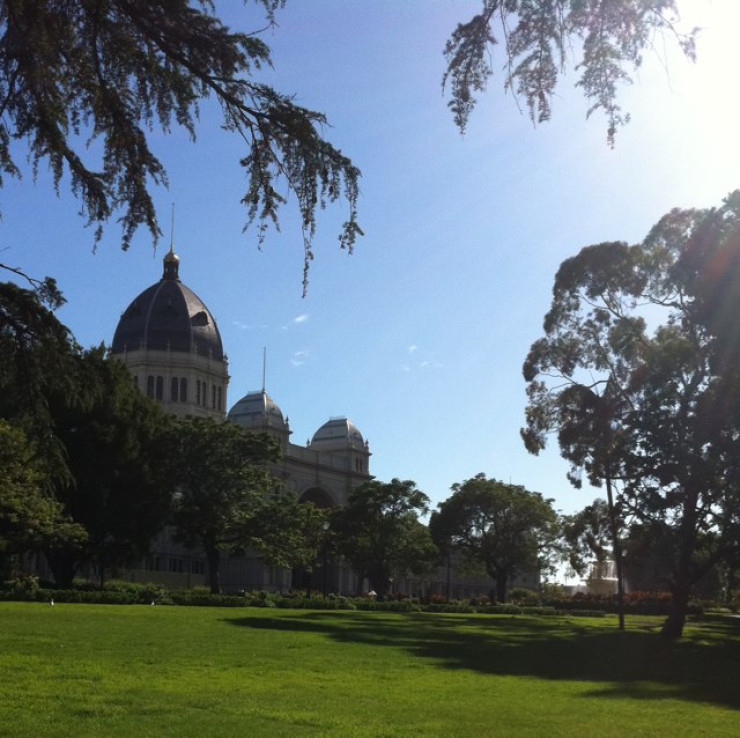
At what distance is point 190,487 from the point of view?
56812 millimetres

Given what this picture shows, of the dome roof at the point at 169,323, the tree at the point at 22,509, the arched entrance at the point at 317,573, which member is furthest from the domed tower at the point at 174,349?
the tree at the point at 22,509

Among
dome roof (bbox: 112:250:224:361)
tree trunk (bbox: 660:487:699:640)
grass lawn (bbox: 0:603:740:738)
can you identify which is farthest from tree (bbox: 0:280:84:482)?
dome roof (bbox: 112:250:224:361)

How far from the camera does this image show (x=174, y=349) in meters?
93.1

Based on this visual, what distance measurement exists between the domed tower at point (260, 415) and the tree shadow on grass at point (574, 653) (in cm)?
5571

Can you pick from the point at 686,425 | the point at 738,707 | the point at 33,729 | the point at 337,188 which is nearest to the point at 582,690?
the point at 738,707

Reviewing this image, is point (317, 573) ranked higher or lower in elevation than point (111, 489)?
lower

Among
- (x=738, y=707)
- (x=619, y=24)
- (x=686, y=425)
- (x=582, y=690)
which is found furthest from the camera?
(x=686, y=425)

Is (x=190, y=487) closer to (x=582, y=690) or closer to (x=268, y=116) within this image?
(x=582, y=690)

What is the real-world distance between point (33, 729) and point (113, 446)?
40184 mm

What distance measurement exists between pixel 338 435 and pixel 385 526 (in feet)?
143

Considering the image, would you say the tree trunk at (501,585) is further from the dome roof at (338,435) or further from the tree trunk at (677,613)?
the tree trunk at (677,613)

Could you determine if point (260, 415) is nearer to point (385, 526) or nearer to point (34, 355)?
point (385, 526)

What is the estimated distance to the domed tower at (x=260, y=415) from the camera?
321 feet

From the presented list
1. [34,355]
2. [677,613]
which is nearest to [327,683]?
[34,355]
